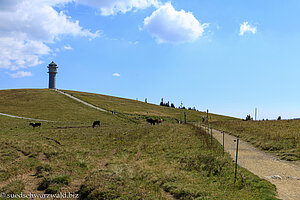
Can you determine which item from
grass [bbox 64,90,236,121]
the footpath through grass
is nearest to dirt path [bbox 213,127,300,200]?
the footpath through grass

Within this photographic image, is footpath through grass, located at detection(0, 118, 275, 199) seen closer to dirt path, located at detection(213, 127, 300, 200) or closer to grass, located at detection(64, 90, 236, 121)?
dirt path, located at detection(213, 127, 300, 200)

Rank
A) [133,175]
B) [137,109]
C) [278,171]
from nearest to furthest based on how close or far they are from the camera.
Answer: [133,175], [278,171], [137,109]

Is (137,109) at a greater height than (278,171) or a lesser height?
greater

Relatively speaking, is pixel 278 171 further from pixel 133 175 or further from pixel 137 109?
pixel 137 109

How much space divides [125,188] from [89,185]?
180 cm

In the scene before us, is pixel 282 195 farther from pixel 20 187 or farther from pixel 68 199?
pixel 20 187

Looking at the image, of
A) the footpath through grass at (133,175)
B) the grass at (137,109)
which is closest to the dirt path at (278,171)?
the footpath through grass at (133,175)

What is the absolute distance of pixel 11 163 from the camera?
1545 cm

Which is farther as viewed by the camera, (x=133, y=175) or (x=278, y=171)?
(x=278, y=171)

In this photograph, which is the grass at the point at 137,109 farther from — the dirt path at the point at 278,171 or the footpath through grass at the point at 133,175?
the dirt path at the point at 278,171

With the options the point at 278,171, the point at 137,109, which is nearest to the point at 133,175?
the point at 278,171

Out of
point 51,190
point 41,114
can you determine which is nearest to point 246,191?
point 51,190

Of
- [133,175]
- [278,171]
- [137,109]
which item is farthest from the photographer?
[137,109]

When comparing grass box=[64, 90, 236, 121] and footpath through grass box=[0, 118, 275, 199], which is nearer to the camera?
footpath through grass box=[0, 118, 275, 199]
